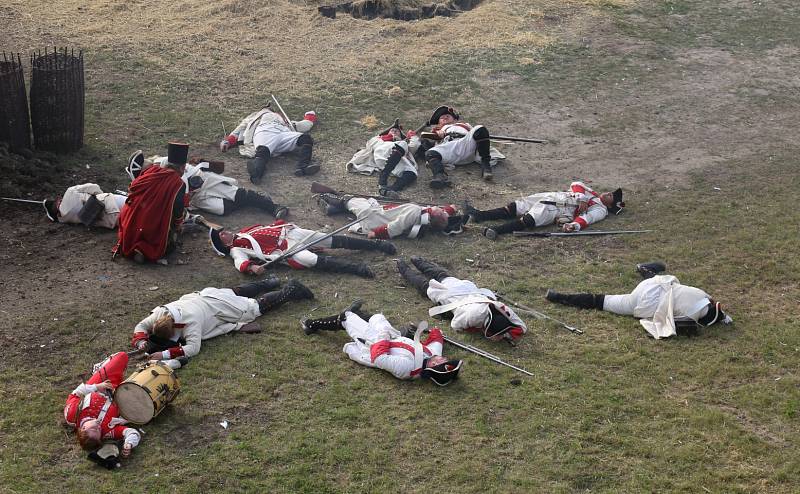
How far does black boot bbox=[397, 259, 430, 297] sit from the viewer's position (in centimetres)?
1038

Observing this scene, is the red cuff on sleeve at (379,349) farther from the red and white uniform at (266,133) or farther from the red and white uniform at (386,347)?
the red and white uniform at (266,133)

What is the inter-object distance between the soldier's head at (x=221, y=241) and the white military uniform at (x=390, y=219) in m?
1.68

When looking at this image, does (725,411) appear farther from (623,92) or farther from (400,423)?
(623,92)

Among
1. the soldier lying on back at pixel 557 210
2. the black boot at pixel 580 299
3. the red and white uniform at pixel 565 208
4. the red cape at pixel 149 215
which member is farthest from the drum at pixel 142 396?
the red and white uniform at pixel 565 208

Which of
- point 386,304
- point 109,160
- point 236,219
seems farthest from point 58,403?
point 109,160

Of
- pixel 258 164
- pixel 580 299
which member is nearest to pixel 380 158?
pixel 258 164

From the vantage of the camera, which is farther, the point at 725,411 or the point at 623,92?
the point at 623,92

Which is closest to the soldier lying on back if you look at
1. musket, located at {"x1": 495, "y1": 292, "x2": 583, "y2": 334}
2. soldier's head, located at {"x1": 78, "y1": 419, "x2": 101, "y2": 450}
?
musket, located at {"x1": 495, "y1": 292, "x2": 583, "y2": 334}

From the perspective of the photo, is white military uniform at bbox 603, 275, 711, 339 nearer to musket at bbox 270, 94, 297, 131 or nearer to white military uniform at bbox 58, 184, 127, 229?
white military uniform at bbox 58, 184, 127, 229

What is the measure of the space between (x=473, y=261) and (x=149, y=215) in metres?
3.97

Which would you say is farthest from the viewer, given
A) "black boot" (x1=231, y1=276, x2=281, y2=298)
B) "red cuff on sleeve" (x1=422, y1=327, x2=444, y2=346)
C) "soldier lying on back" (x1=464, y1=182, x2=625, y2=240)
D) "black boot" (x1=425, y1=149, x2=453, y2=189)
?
"black boot" (x1=425, y1=149, x2=453, y2=189)

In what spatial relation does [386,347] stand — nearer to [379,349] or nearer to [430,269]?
[379,349]

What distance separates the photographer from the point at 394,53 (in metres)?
17.3

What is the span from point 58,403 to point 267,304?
8.24 feet
